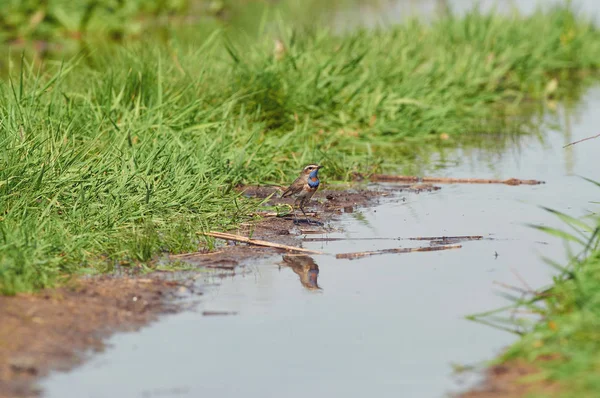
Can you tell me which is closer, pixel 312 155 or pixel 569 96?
pixel 312 155

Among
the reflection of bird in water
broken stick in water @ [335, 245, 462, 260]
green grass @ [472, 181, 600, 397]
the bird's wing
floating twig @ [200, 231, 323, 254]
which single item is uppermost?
the bird's wing

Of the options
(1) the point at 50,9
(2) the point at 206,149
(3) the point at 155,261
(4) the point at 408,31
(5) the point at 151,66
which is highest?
(1) the point at 50,9

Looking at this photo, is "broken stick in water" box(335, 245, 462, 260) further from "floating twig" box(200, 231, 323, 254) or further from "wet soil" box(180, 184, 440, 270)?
"wet soil" box(180, 184, 440, 270)

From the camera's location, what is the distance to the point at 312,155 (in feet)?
30.8

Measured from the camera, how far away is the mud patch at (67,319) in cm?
458

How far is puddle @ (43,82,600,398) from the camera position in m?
4.54

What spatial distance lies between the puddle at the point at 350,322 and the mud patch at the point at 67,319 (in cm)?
11

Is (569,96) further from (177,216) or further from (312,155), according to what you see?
(177,216)

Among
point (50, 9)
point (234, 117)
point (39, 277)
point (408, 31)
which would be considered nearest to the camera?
point (39, 277)

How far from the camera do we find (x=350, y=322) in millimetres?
5355

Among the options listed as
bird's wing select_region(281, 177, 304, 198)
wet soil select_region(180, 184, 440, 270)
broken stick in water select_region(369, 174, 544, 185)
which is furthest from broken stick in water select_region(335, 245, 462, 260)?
broken stick in water select_region(369, 174, 544, 185)

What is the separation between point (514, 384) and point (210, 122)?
5.59m

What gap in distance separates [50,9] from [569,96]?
36.6 ft

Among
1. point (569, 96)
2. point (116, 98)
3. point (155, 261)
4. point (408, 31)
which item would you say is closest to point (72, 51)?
point (408, 31)
